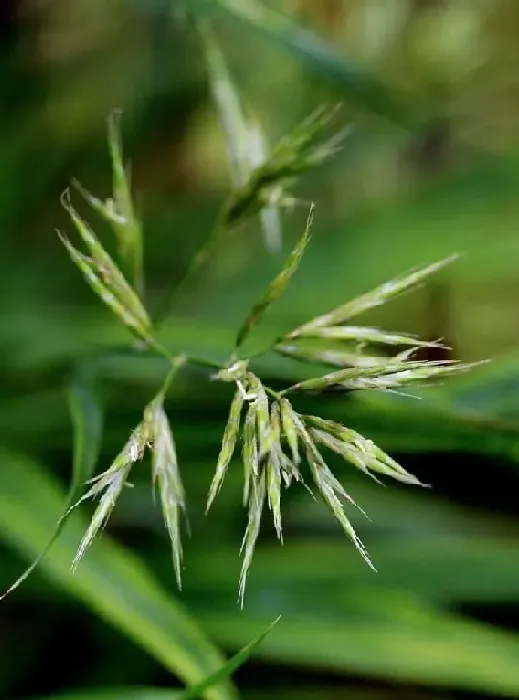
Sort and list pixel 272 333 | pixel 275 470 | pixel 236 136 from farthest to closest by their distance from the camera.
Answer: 1. pixel 272 333
2. pixel 236 136
3. pixel 275 470

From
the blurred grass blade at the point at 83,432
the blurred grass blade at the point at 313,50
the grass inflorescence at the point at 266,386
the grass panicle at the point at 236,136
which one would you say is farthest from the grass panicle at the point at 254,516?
the blurred grass blade at the point at 313,50

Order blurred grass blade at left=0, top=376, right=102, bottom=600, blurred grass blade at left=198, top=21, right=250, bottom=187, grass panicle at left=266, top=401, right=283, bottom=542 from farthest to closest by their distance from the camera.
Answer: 1. blurred grass blade at left=198, top=21, right=250, bottom=187
2. blurred grass blade at left=0, top=376, right=102, bottom=600
3. grass panicle at left=266, top=401, right=283, bottom=542

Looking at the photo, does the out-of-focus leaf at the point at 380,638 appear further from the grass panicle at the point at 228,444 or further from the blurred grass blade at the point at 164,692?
the grass panicle at the point at 228,444

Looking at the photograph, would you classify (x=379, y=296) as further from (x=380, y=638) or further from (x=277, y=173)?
(x=380, y=638)

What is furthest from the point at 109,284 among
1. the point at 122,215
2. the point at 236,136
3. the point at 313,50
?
the point at 313,50

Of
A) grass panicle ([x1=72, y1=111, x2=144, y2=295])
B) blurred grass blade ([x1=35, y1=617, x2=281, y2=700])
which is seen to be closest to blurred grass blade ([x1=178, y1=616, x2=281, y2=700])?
blurred grass blade ([x1=35, y1=617, x2=281, y2=700])

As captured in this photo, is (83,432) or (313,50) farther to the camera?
(313,50)

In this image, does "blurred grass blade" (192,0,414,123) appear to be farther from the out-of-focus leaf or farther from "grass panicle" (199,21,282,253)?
the out-of-focus leaf
